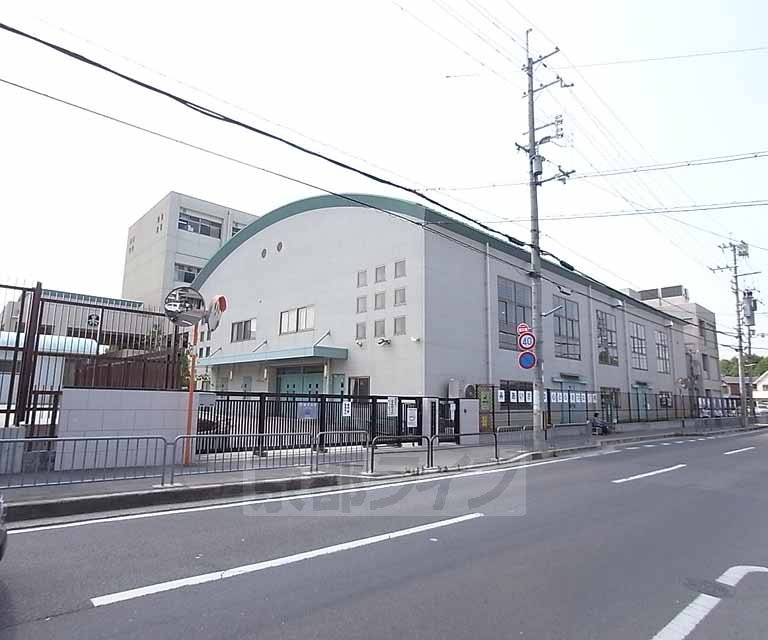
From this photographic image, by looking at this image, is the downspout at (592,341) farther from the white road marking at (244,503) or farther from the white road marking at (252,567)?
the white road marking at (252,567)

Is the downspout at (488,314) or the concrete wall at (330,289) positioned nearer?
the concrete wall at (330,289)

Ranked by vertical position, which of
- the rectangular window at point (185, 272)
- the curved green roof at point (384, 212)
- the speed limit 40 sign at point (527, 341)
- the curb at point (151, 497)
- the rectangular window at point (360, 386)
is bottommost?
the curb at point (151, 497)

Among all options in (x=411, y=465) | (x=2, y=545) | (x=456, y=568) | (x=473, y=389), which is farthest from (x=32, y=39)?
(x=473, y=389)

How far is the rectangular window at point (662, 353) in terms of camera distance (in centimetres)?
4597

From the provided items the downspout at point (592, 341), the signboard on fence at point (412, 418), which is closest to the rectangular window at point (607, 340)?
the downspout at point (592, 341)

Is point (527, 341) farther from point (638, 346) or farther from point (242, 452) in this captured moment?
point (638, 346)

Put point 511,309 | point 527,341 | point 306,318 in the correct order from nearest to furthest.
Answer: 1. point 527,341
2. point 511,309
3. point 306,318

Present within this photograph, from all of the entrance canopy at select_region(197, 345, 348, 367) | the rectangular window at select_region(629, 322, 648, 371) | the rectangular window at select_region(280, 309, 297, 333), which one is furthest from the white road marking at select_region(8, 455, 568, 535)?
the rectangular window at select_region(629, 322, 648, 371)

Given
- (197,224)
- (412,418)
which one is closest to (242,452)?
(412,418)

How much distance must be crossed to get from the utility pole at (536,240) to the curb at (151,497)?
926 cm

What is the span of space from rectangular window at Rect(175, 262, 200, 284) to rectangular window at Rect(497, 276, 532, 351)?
119 feet

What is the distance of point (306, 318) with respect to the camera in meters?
31.2

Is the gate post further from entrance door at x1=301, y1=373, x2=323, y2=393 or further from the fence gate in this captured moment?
entrance door at x1=301, y1=373, x2=323, y2=393

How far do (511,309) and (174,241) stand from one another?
38194mm
